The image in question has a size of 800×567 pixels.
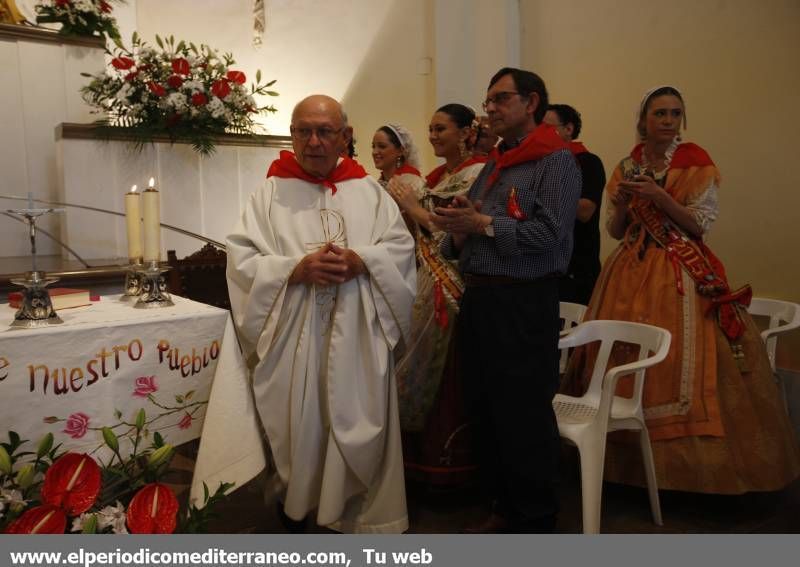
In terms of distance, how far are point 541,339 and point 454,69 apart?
357 centimetres

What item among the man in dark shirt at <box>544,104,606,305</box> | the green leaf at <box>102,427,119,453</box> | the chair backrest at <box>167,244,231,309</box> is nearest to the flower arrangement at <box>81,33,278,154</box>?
the chair backrest at <box>167,244,231,309</box>

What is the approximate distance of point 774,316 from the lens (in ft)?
9.93

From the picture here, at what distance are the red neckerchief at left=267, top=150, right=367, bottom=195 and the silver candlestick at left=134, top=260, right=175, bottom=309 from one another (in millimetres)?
547

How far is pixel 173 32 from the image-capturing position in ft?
17.2

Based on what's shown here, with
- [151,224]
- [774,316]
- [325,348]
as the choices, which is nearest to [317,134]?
[151,224]

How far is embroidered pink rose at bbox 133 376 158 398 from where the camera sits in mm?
1784

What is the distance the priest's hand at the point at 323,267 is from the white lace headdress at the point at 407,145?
1135 millimetres

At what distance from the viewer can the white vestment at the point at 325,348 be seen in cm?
208

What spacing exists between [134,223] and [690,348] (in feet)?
7.00

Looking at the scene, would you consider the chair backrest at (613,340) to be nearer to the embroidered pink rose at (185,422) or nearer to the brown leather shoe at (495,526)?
the brown leather shoe at (495,526)

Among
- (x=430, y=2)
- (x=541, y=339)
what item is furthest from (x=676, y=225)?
(x=430, y=2)

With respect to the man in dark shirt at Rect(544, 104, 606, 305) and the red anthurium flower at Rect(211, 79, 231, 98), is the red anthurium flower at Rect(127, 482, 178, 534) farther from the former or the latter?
the red anthurium flower at Rect(211, 79, 231, 98)

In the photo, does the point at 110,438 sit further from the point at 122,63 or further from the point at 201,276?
the point at 122,63

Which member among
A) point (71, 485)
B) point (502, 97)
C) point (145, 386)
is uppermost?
point (502, 97)
